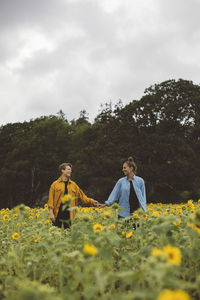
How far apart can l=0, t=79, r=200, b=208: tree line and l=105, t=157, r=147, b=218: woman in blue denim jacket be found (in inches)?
559

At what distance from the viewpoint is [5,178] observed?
30.5 meters

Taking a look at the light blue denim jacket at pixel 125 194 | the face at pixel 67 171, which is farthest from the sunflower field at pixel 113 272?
the face at pixel 67 171

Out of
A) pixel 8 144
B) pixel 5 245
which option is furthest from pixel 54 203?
pixel 8 144

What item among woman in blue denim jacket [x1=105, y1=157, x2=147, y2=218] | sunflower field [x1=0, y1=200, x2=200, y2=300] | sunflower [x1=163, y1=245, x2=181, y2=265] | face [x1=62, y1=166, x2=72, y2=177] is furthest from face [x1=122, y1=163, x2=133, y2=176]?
sunflower [x1=163, y1=245, x2=181, y2=265]

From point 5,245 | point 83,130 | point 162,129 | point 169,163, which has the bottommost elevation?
point 5,245

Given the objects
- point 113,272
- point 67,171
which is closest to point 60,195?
point 67,171

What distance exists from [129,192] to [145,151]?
669 inches

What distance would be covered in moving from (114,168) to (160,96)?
24.0 ft

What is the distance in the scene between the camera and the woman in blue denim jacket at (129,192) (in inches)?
249

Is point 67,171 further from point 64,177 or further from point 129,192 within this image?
point 129,192

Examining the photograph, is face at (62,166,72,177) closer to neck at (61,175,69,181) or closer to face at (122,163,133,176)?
neck at (61,175,69,181)

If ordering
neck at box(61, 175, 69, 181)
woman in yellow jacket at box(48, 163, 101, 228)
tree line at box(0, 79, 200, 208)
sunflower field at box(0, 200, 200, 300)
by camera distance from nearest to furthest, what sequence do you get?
sunflower field at box(0, 200, 200, 300) < woman in yellow jacket at box(48, 163, 101, 228) < neck at box(61, 175, 69, 181) < tree line at box(0, 79, 200, 208)

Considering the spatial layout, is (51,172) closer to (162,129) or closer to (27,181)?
(27,181)

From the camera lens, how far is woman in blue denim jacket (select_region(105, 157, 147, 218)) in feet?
20.7
